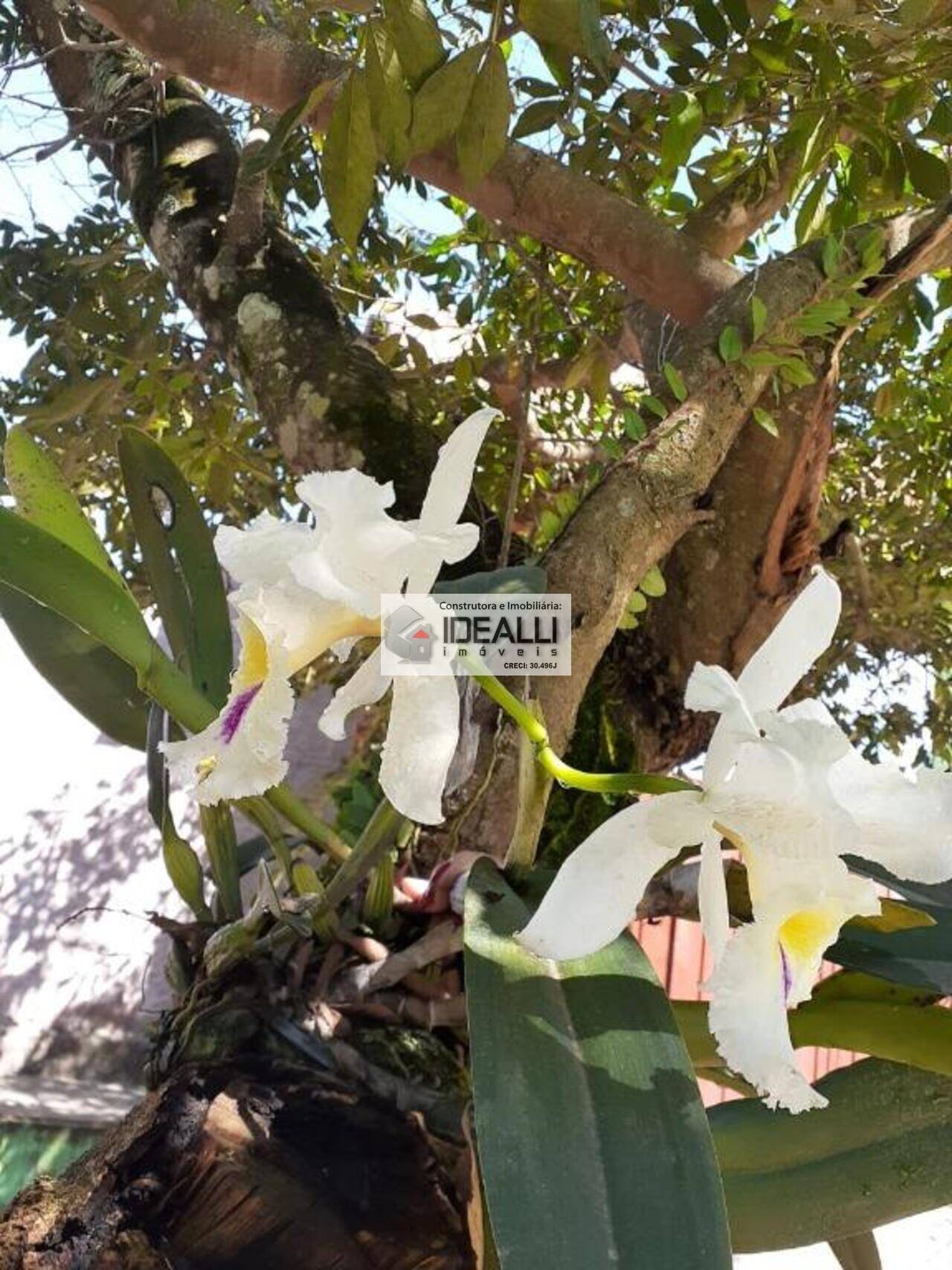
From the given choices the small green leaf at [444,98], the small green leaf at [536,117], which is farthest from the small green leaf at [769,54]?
the small green leaf at [444,98]

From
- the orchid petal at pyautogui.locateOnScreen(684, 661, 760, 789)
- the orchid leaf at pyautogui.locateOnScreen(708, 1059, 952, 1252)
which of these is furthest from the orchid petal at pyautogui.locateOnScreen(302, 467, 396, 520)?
the orchid leaf at pyautogui.locateOnScreen(708, 1059, 952, 1252)

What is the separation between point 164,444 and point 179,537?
2.47 feet

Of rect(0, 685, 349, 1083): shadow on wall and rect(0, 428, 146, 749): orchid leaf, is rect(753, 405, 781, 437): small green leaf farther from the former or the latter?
rect(0, 685, 349, 1083): shadow on wall

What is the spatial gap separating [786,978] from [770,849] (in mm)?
67

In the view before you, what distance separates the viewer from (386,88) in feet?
3.15

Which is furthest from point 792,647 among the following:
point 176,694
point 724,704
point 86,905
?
point 86,905

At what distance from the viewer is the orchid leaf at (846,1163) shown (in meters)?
0.73

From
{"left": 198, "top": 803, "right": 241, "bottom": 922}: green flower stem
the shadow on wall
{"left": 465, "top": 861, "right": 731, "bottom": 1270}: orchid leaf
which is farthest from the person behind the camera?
the shadow on wall

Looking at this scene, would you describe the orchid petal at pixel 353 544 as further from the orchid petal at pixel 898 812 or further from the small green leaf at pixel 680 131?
the small green leaf at pixel 680 131

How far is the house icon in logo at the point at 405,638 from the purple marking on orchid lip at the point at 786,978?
0.70ft

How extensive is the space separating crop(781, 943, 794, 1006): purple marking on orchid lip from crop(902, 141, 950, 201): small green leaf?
2.99ft

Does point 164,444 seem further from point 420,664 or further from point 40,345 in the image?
point 420,664

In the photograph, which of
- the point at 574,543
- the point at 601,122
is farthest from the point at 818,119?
the point at 574,543

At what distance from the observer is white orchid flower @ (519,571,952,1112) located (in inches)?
19.5
